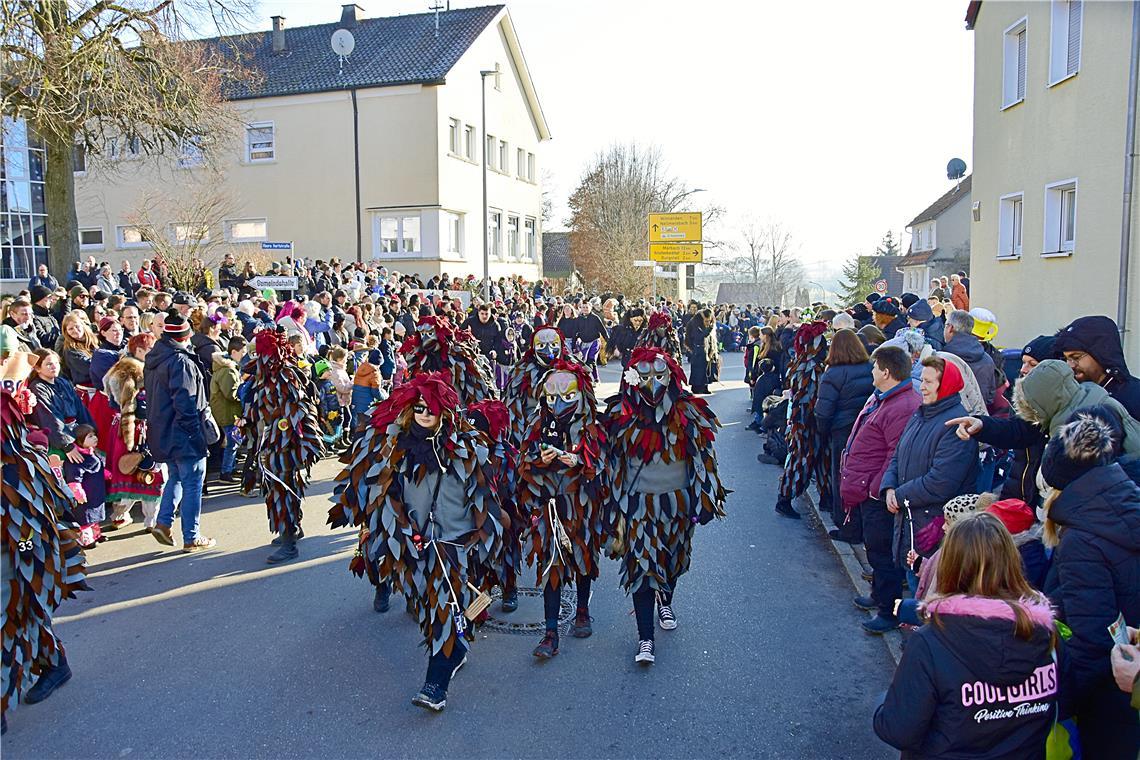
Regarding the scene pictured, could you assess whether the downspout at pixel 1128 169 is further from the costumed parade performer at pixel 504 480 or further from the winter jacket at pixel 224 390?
the winter jacket at pixel 224 390

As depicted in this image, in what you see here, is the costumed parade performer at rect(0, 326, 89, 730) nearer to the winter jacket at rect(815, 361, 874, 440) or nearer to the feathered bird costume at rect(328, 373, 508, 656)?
the feathered bird costume at rect(328, 373, 508, 656)

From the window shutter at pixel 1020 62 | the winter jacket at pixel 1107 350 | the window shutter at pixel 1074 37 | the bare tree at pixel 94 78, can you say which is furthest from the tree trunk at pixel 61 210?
the winter jacket at pixel 1107 350

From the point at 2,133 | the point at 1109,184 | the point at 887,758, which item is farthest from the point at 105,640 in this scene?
the point at 2,133

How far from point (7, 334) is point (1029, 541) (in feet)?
18.9

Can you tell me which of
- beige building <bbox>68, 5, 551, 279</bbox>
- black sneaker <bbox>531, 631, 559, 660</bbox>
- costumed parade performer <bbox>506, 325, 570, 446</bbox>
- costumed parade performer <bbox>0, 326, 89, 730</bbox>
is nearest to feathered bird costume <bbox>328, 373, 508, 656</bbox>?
black sneaker <bbox>531, 631, 559, 660</bbox>

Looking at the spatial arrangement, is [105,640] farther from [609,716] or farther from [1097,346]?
[1097,346]

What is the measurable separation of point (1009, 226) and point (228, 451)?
13516mm

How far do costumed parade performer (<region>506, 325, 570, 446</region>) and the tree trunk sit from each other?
55.4 ft

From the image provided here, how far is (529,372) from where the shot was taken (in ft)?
25.4

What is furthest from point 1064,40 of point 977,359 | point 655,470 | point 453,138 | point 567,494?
point 453,138

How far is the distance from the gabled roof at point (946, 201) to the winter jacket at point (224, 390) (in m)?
42.3

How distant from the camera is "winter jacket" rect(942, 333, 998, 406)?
24.5 feet

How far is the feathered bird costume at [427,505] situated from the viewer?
15.4 feet

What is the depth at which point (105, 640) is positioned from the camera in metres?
5.64
